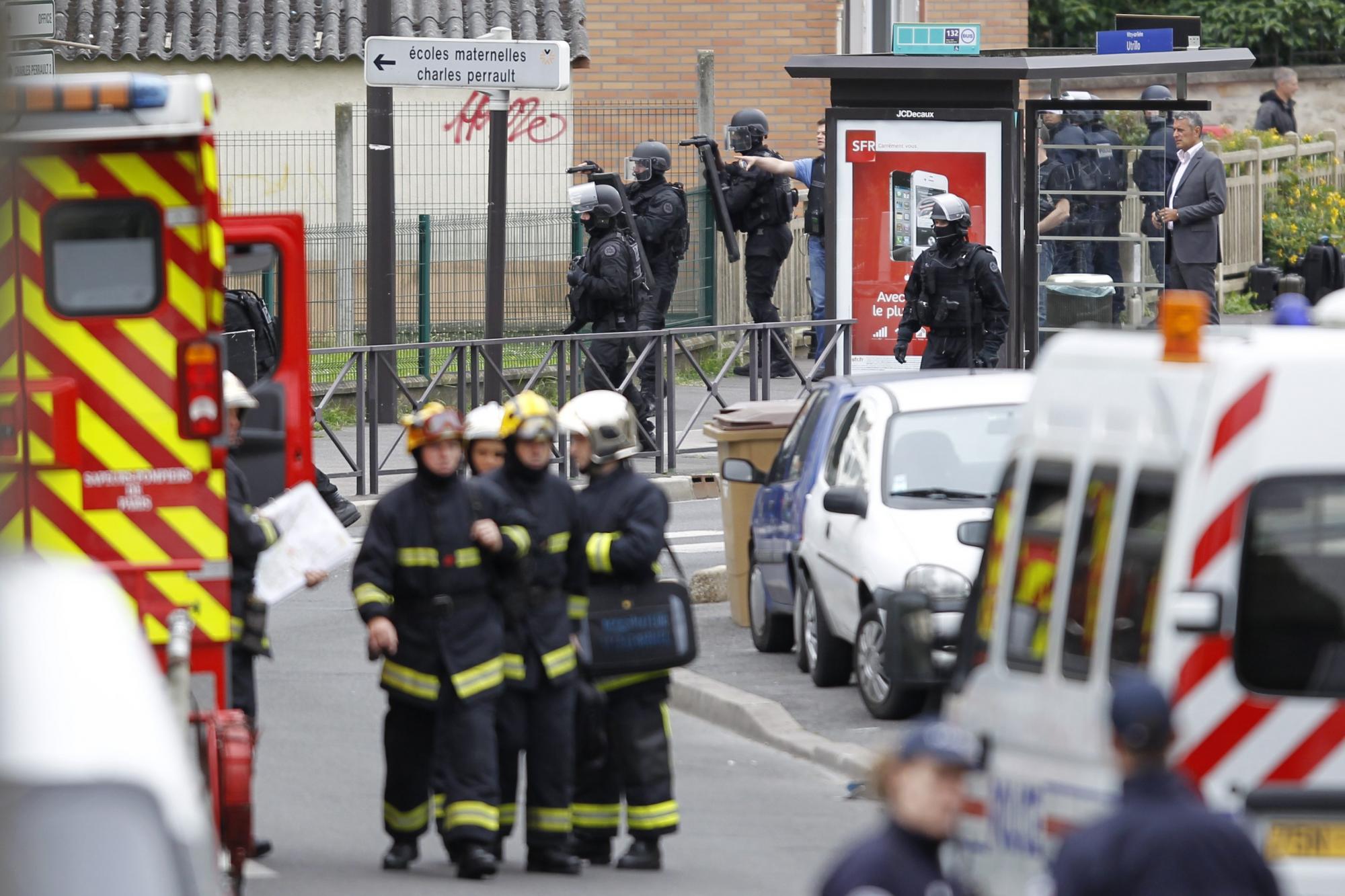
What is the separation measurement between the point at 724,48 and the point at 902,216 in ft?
39.3

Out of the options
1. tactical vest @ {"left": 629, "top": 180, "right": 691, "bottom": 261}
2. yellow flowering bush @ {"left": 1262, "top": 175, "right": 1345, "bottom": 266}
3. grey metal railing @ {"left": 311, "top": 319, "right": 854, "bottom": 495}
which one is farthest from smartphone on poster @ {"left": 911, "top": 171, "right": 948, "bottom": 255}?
yellow flowering bush @ {"left": 1262, "top": 175, "right": 1345, "bottom": 266}

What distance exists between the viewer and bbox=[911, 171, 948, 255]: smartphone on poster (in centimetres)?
1845

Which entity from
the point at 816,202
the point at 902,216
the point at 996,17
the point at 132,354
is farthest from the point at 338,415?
the point at 996,17

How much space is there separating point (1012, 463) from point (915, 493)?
209 inches

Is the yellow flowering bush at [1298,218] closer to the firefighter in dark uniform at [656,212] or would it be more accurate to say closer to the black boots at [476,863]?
the firefighter in dark uniform at [656,212]

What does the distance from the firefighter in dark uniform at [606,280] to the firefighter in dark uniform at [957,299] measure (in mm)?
2836

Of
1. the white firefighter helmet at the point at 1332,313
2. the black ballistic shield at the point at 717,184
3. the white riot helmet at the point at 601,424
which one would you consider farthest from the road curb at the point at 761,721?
the black ballistic shield at the point at 717,184

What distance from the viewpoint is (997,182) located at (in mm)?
18438

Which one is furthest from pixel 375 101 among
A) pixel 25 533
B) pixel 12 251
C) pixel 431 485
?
pixel 12 251

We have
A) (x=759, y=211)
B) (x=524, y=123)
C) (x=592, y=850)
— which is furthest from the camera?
(x=524, y=123)

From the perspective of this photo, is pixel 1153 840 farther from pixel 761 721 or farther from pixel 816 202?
pixel 816 202

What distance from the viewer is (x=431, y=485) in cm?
838

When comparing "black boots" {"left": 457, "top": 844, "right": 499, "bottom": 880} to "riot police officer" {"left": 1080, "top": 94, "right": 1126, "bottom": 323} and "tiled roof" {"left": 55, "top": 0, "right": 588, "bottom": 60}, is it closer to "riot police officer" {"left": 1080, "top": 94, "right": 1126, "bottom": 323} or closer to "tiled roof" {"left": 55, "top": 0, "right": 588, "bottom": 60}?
"riot police officer" {"left": 1080, "top": 94, "right": 1126, "bottom": 323}

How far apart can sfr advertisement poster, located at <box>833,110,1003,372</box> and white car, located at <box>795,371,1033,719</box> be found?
6610mm
